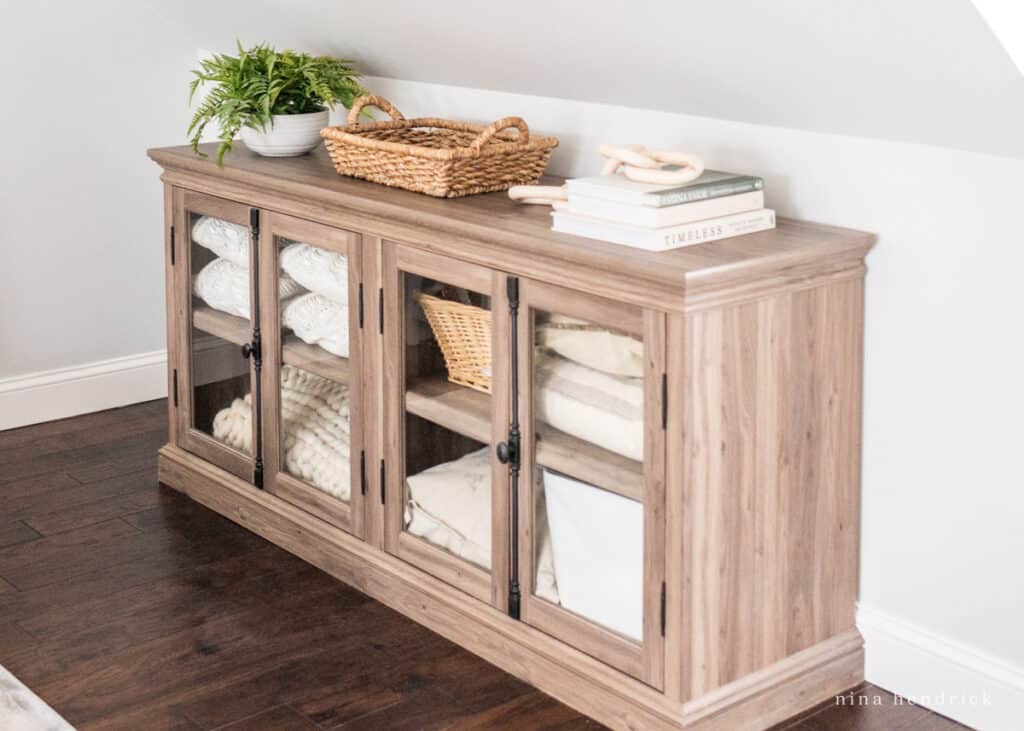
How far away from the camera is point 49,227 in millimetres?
3828

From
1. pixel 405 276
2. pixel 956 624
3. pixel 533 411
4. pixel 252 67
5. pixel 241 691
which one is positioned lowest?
pixel 241 691

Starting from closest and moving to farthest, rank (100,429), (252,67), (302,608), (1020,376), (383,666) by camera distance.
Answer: (1020,376)
(383,666)
(302,608)
(252,67)
(100,429)

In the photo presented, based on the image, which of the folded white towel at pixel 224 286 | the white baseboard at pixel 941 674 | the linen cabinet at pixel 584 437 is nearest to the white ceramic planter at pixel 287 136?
the linen cabinet at pixel 584 437

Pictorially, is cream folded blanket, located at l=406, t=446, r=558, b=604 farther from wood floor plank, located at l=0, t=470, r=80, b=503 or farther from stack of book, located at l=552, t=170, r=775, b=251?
wood floor plank, located at l=0, t=470, r=80, b=503

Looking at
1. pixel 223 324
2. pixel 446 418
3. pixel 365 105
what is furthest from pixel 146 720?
pixel 365 105

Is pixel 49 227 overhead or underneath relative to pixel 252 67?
underneath

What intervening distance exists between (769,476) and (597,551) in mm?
310

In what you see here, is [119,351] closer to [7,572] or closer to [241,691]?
[7,572]

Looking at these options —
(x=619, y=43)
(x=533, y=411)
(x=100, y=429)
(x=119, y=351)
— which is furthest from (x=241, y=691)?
(x=119, y=351)

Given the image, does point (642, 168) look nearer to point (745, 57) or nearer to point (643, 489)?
point (745, 57)

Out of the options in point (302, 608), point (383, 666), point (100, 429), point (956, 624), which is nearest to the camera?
point (956, 624)

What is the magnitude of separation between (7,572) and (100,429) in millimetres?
969

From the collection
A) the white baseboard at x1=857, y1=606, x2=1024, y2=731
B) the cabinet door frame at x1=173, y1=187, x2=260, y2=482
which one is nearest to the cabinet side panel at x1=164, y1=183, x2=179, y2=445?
the cabinet door frame at x1=173, y1=187, x2=260, y2=482

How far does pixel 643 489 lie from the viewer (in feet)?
7.08
